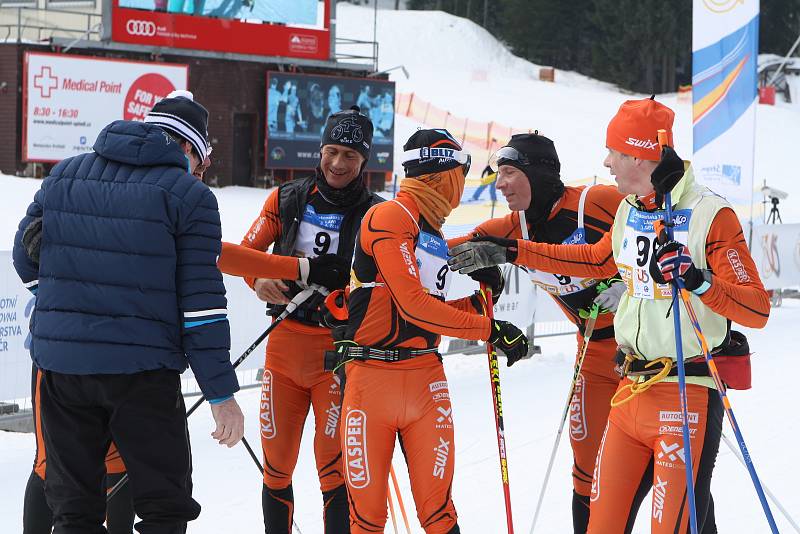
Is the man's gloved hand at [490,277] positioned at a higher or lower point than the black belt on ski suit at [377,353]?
higher

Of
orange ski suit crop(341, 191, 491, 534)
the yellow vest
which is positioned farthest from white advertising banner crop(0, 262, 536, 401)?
the yellow vest

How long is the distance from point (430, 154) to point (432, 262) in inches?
18.3

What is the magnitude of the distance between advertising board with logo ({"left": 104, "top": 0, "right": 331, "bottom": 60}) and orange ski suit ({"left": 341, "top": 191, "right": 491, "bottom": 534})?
22.4 m

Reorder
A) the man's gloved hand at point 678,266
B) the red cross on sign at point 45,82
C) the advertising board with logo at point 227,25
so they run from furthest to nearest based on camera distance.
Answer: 1. the advertising board with logo at point 227,25
2. the red cross on sign at point 45,82
3. the man's gloved hand at point 678,266

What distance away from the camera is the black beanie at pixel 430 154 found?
4.35 metres

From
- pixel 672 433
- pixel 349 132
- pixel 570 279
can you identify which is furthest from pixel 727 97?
pixel 672 433

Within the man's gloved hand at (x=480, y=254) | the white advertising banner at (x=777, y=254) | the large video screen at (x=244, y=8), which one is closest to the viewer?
the man's gloved hand at (x=480, y=254)

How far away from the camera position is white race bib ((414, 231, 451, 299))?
4289mm

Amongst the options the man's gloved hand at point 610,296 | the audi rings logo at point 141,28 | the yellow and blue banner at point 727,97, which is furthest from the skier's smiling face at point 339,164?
the audi rings logo at point 141,28

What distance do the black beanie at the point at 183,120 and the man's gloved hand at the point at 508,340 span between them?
4.55ft

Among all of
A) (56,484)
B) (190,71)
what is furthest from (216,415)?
(190,71)

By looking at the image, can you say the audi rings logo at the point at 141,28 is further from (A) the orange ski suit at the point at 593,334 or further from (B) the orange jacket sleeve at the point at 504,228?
(A) the orange ski suit at the point at 593,334

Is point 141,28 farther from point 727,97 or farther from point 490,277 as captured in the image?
point 490,277

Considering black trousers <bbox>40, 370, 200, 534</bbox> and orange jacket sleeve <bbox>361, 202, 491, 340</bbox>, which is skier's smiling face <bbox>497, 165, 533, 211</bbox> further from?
black trousers <bbox>40, 370, 200, 534</bbox>
